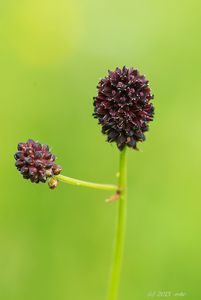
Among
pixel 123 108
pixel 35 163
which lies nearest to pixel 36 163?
pixel 35 163

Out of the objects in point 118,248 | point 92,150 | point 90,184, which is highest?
point 92,150

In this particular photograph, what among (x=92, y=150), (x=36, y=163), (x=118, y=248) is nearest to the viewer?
(x=118, y=248)

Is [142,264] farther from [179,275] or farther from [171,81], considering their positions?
[171,81]

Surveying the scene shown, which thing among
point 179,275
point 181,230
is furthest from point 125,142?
point 181,230

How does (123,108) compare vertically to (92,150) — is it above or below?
below

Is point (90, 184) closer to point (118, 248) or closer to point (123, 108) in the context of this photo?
point (118, 248)

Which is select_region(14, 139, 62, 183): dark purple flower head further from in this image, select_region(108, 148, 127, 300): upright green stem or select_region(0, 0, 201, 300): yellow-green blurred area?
select_region(0, 0, 201, 300): yellow-green blurred area

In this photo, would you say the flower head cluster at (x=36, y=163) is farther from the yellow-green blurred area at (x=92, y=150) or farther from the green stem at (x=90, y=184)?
the yellow-green blurred area at (x=92, y=150)

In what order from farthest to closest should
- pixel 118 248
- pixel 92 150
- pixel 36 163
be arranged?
pixel 92 150 < pixel 36 163 < pixel 118 248
